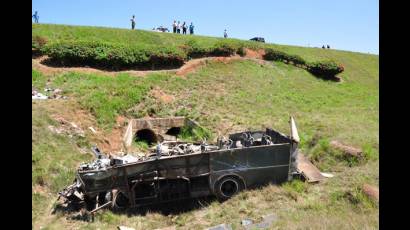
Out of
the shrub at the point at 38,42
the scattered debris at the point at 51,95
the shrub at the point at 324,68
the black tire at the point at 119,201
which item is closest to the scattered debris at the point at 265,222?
the black tire at the point at 119,201

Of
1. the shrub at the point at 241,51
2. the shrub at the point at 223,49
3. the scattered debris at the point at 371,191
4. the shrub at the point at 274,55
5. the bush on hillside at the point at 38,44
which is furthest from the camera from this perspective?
the shrub at the point at 274,55

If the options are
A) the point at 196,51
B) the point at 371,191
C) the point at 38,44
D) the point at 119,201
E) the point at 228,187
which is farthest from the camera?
the point at 196,51

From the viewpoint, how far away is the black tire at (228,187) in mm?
11992

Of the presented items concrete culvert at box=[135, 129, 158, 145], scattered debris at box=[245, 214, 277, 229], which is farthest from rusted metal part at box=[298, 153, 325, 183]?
concrete culvert at box=[135, 129, 158, 145]

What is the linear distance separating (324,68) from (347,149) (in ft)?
A: 60.3

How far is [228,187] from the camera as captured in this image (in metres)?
12.1

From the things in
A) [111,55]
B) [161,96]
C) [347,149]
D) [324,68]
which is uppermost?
[111,55]

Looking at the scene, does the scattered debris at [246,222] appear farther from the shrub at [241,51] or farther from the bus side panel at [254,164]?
the shrub at [241,51]

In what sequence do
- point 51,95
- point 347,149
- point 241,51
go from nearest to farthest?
point 347,149 → point 51,95 → point 241,51

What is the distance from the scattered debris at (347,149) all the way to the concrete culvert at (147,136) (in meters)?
7.72

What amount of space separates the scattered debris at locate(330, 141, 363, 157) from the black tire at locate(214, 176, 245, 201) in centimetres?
528

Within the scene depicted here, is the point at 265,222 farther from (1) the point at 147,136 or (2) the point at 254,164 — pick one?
(1) the point at 147,136

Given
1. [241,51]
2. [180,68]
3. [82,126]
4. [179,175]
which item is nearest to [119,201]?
[179,175]
